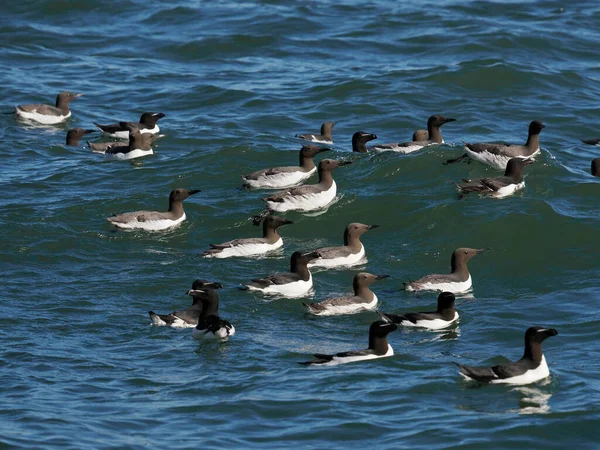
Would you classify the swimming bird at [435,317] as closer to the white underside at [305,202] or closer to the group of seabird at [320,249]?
the group of seabird at [320,249]

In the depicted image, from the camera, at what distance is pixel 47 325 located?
17.5 m

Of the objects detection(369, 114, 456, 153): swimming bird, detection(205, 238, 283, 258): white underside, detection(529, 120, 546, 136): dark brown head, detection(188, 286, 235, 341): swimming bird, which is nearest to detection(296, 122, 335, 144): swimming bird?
detection(369, 114, 456, 153): swimming bird

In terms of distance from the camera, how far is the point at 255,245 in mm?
21047

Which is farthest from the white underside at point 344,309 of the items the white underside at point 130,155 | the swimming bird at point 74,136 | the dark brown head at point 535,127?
the swimming bird at point 74,136

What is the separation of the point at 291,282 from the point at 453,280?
8.54ft

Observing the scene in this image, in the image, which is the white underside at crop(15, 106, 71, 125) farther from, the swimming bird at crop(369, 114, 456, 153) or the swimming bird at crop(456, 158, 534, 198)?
the swimming bird at crop(456, 158, 534, 198)

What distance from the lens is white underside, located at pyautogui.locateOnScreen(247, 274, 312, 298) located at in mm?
18858

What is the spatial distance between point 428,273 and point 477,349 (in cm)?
410

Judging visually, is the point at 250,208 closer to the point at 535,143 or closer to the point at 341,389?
the point at 535,143

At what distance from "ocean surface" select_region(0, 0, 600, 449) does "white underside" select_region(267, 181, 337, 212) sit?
234 millimetres

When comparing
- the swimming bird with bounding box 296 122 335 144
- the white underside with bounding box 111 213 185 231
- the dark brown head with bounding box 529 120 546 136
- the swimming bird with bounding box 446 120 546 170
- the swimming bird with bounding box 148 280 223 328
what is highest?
the dark brown head with bounding box 529 120 546 136

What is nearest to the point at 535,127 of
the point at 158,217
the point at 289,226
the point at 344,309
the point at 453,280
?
the point at 289,226

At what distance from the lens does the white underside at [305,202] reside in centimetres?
2308

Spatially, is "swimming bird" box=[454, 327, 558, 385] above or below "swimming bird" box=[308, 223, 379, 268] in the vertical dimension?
above
